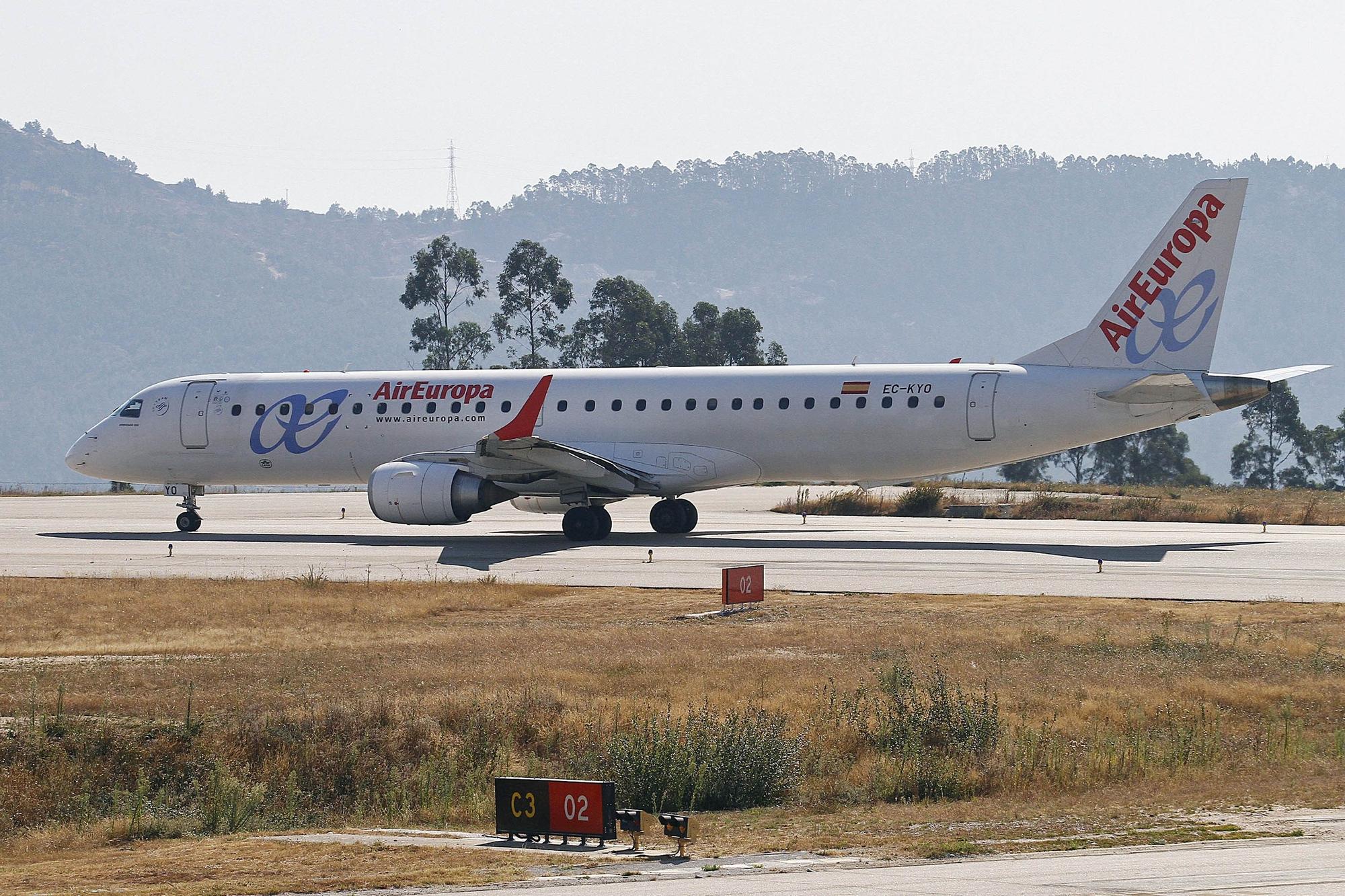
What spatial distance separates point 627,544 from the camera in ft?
108

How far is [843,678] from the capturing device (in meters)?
16.3

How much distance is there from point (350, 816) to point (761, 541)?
21.0 meters

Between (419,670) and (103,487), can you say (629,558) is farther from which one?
(103,487)

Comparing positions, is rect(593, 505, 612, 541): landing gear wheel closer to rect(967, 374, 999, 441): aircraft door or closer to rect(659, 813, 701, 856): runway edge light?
rect(967, 374, 999, 441): aircraft door

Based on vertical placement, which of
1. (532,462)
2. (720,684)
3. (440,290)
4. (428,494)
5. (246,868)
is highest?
(440,290)

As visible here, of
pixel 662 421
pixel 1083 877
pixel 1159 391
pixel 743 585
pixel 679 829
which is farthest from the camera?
pixel 662 421

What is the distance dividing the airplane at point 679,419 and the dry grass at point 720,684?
8.60 metres

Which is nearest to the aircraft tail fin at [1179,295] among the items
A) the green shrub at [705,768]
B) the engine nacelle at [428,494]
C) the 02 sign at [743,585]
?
the 02 sign at [743,585]

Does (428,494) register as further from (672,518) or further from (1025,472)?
(1025,472)

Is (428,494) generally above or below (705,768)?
above

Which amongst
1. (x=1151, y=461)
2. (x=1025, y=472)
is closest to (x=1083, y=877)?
(x=1151, y=461)

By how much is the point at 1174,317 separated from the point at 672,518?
11977 millimetres

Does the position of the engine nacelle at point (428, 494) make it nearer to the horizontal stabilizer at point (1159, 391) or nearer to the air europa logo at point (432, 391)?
the air europa logo at point (432, 391)

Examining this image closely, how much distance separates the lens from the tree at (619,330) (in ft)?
307
